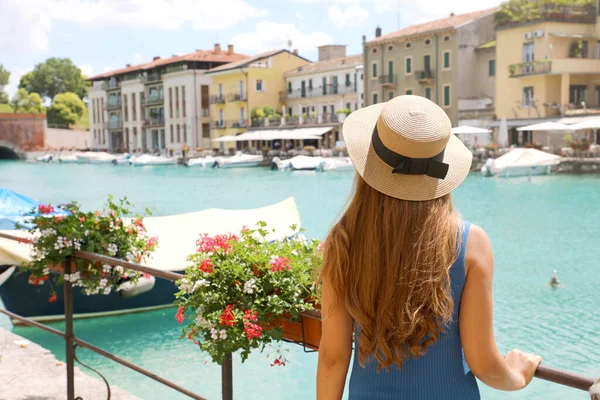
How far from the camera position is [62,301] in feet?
35.2

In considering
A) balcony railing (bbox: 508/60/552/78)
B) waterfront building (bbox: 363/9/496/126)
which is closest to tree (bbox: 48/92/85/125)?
waterfront building (bbox: 363/9/496/126)

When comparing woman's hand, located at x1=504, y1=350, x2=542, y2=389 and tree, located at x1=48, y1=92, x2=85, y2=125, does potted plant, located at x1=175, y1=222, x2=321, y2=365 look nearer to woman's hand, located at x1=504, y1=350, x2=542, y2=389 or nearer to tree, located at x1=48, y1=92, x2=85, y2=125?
woman's hand, located at x1=504, y1=350, x2=542, y2=389

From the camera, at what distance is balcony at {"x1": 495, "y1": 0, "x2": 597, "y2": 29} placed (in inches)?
1629

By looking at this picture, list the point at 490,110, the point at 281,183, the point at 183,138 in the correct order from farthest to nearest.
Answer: the point at 183,138
the point at 490,110
the point at 281,183

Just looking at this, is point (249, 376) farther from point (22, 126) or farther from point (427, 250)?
point (22, 126)

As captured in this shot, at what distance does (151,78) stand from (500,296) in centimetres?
6805

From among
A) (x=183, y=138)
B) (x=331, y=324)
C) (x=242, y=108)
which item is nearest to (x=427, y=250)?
(x=331, y=324)

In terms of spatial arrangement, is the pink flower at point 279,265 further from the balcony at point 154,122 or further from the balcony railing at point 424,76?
the balcony at point 154,122

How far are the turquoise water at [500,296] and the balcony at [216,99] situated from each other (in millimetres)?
29432

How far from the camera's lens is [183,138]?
7344 cm

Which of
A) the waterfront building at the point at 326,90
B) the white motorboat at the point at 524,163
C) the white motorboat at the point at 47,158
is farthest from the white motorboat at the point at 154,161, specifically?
the white motorboat at the point at 524,163

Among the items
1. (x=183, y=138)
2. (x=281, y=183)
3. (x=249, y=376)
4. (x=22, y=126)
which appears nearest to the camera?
(x=249, y=376)

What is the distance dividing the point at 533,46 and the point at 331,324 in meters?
43.6

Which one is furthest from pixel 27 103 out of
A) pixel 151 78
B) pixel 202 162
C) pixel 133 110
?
pixel 202 162
